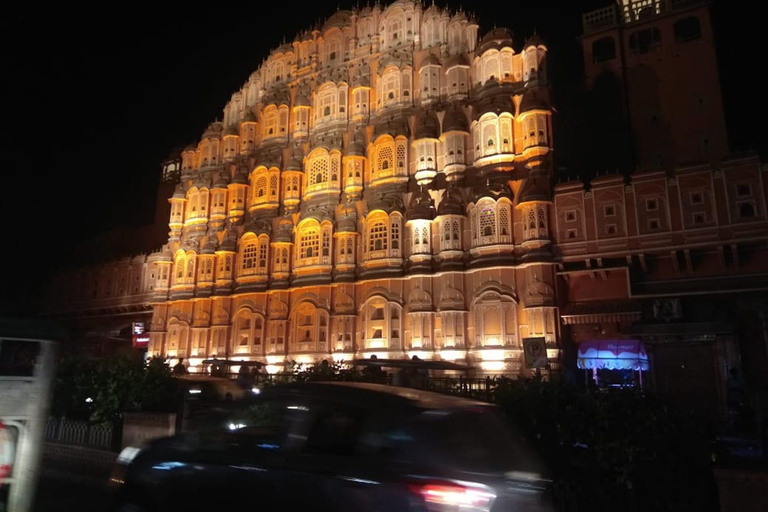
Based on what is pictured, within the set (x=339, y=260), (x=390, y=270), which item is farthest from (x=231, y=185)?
(x=390, y=270)

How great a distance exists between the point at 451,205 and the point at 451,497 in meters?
23.3

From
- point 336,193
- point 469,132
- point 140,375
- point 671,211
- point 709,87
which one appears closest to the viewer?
point 140,375

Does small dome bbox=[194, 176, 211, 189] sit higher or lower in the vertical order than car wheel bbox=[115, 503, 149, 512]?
higher

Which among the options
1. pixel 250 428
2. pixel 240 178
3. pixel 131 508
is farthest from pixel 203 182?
pixel 250 428

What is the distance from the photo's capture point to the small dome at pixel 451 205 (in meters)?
26.7

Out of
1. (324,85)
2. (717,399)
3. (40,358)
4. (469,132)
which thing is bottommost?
(717,399)

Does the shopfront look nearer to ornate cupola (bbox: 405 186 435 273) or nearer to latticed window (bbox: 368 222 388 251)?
ornate cupola (bbox: 405 186 435 273)

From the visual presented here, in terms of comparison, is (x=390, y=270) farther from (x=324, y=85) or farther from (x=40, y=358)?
(x=40, y=358)

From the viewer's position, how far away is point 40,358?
20.6 ft

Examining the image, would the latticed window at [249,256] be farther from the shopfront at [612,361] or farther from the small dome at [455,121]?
the shopfront at [612,361]

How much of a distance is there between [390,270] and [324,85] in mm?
13382

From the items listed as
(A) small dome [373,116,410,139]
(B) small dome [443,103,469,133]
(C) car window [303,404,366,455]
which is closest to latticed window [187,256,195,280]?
(A) small dome [373,116,410,139]

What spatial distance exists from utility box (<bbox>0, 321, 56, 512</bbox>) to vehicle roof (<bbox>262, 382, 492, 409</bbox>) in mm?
2865

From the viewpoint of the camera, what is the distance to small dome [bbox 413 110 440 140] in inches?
1131
